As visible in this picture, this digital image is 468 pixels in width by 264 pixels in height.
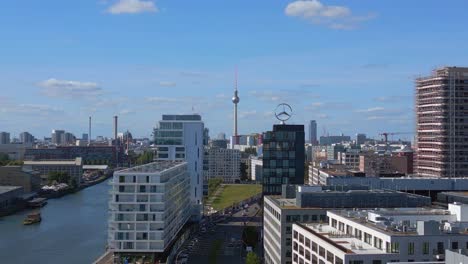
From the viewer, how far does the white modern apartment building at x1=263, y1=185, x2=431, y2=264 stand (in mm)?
23781

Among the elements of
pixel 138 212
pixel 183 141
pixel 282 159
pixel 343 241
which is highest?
pixel 183 141

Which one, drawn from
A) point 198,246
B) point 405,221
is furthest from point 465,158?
point 405,221

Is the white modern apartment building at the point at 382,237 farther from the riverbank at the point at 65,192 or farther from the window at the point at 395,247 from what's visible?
the riverbank at the point at 65,192

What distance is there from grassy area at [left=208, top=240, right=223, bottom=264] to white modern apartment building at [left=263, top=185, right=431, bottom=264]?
4.13m

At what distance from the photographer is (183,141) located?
4325 cm

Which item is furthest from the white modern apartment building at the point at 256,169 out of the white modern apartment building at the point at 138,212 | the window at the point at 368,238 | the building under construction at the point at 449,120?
the window at the point at 368,238

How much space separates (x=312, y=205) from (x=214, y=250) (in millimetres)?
9407

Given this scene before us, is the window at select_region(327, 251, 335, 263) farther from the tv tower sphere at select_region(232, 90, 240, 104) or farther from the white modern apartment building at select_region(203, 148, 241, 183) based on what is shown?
the tv tower sphere at select_region(232, 90, 240, 104)

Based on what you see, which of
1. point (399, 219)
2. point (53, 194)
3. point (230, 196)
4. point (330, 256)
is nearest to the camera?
point (330, 256)

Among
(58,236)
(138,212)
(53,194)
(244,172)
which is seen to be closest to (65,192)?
(53,194)

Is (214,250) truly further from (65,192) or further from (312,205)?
(65,192)

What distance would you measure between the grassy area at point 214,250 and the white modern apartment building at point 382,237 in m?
9.55

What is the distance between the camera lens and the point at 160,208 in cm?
2894

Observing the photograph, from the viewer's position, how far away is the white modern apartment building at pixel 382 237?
15484 millimetres
